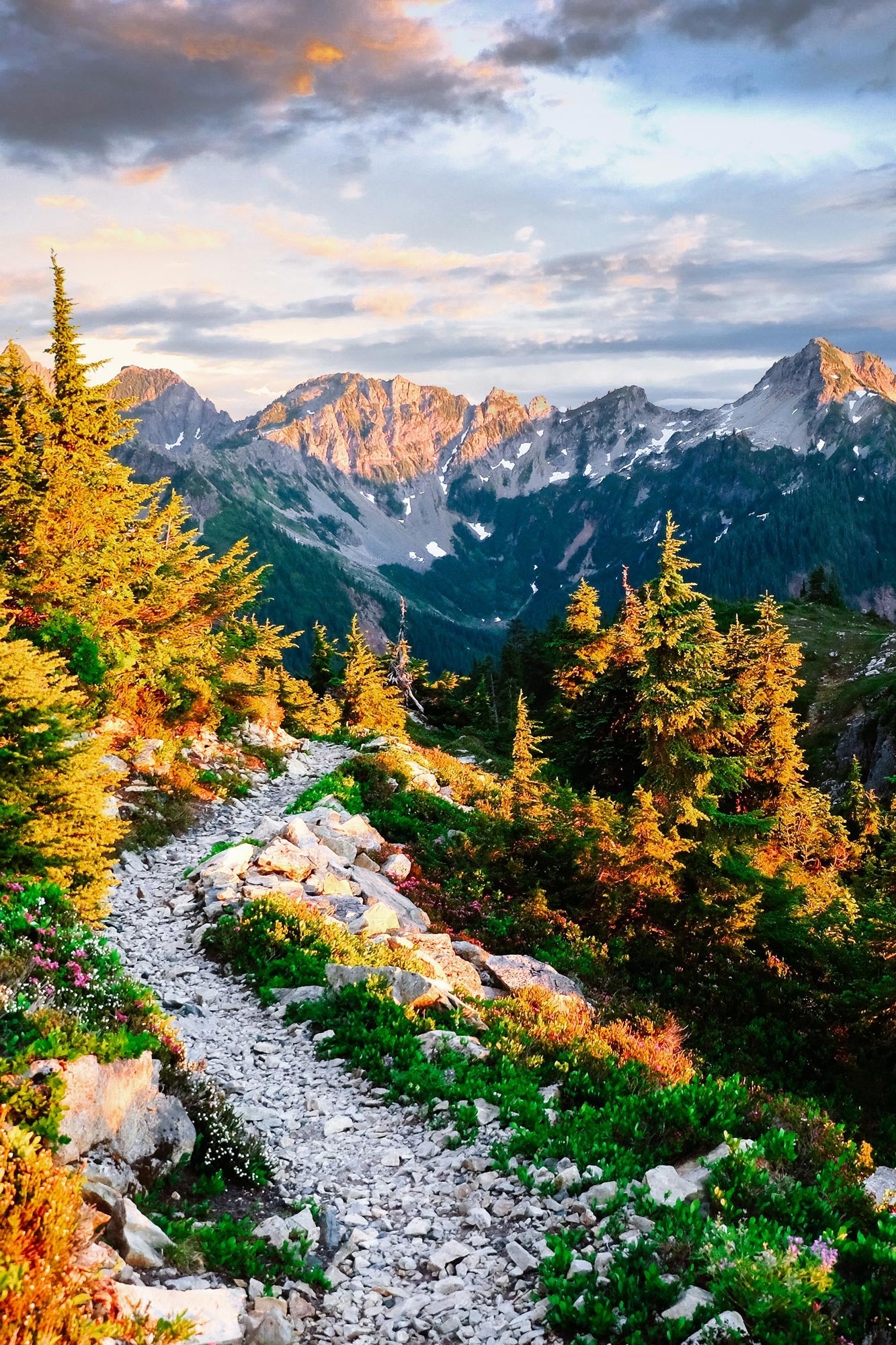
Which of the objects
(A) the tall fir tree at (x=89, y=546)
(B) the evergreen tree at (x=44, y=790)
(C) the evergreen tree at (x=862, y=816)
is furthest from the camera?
(C) the evergreen tree at (x=862, y=816)

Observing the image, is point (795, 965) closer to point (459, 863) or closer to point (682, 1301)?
point (459, 863)

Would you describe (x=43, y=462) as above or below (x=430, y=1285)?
above

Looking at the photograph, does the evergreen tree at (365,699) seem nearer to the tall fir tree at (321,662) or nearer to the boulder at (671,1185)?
the tall fir tree at (321,662)

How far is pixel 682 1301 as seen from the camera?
5672 millimetres

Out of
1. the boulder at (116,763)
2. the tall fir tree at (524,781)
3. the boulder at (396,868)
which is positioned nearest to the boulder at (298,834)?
the boulder at (396,868)

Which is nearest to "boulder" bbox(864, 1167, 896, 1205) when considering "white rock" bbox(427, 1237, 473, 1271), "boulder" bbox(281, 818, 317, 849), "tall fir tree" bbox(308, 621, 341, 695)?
"white rock" bbox(427, 1237, 473, 1271)

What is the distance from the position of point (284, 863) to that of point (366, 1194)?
899cm

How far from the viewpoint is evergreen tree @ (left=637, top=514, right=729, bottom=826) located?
738 inches

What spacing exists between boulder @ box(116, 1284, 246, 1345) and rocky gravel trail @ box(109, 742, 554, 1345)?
242 mm

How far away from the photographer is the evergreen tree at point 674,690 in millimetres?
18734

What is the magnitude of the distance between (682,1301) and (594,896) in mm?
12244

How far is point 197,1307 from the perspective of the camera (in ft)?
17.3

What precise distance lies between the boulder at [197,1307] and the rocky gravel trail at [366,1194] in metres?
0.24

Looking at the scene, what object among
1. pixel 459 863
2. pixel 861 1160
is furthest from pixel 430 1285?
pixel 459 863
